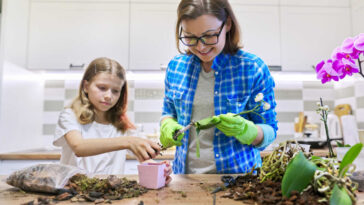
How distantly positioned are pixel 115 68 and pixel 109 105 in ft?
0.66

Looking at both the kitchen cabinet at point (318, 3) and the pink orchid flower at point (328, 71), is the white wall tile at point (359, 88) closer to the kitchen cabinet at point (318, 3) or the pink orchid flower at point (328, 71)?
the kitchen cabinet at point (318, 3)

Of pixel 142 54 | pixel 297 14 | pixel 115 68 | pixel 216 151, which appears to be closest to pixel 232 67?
pixel 216 151

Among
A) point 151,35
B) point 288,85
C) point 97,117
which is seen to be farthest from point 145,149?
point 288,85

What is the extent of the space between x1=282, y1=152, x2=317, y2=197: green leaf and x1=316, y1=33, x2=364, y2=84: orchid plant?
0.99 ft

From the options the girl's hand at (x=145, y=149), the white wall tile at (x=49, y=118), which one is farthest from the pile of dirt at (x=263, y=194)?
the white wall tile at (x=49, y=118)

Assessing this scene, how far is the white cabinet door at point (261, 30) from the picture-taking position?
2480 millimetres

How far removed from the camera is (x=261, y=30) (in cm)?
249

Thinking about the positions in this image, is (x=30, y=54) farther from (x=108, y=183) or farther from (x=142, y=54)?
(x=108, y=183)

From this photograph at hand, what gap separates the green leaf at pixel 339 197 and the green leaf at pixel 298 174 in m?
0.06

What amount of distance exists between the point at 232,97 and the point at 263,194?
0.53 metres

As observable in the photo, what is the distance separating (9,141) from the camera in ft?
7.17

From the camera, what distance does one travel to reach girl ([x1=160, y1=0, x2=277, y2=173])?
3.34 feet

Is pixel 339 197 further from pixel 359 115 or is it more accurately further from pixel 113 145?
pixel 359 115

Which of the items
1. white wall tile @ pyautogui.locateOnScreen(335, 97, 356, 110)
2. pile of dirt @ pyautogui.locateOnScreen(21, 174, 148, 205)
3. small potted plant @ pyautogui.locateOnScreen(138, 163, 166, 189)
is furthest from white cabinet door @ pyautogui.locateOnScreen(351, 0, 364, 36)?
pile of dirt @ pyautogui.locateOnScreen(21, 174, 148, 205)
